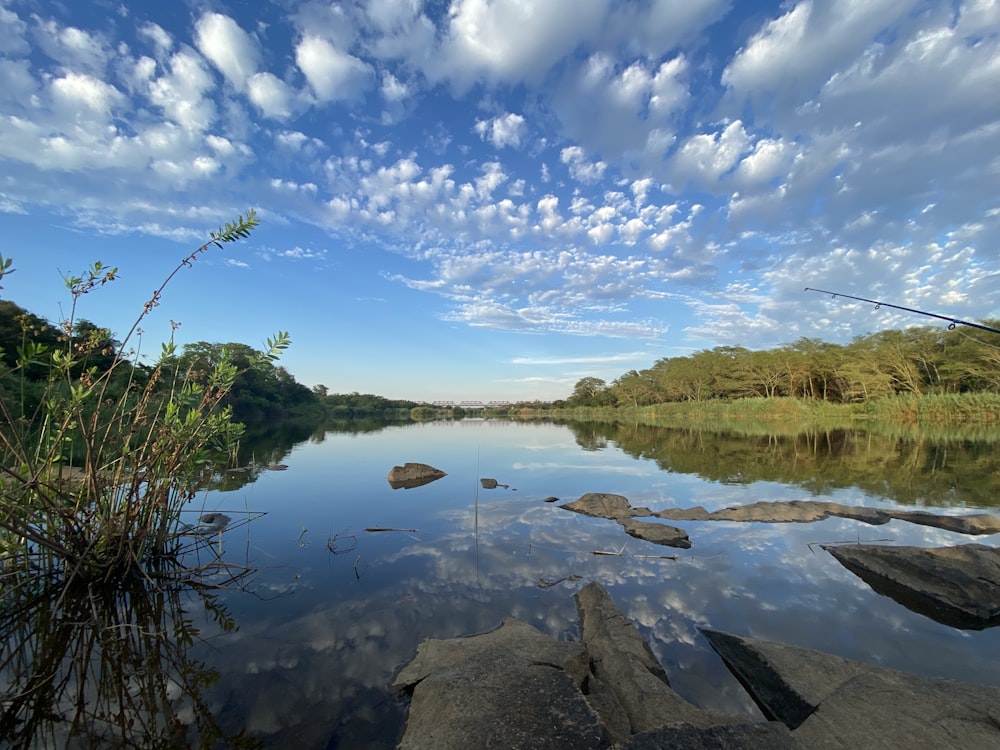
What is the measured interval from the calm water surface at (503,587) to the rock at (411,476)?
64cm

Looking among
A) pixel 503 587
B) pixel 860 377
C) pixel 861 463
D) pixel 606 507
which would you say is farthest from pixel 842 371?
pixel 503 587

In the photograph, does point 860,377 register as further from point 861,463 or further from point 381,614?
point 381,614

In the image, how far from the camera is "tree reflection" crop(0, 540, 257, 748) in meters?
3.23

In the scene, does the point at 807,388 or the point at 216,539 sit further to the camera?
the point at 807,388

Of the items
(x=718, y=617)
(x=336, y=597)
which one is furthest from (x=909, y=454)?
(x=336, y=597)

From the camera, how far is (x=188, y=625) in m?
4.95

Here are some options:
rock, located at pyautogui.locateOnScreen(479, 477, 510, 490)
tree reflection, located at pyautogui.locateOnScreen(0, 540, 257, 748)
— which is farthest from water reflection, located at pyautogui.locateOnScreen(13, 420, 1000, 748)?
rock, located at pyautogui.locateOnScreen(479, 477, 510, 490)

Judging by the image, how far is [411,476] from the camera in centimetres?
1423

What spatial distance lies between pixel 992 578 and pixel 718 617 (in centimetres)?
354

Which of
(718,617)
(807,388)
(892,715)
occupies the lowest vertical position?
(718,617)

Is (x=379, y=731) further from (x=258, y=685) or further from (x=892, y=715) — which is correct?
(x=892, y=715)

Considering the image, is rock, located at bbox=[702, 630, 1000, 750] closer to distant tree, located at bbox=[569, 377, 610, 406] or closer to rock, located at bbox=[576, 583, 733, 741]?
rock, located at bbox=[576, 583, 733, 741]

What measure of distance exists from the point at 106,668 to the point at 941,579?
9.05 m

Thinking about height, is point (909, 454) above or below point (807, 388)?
below
